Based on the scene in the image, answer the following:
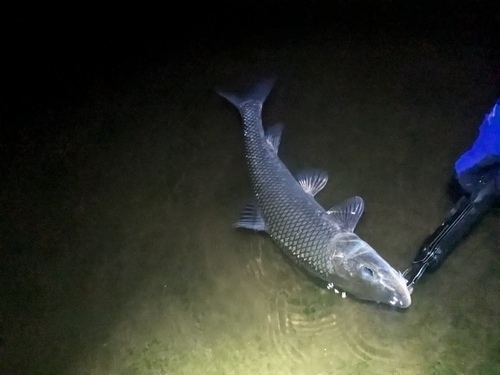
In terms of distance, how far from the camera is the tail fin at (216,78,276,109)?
2258 mm

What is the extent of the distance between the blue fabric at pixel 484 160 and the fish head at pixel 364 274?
531 mm

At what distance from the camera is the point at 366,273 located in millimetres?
1587

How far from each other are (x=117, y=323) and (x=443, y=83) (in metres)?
2.05

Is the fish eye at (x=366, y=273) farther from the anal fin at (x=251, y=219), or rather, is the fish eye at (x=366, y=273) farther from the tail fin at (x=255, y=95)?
the tail fin at (x=255, y=95)

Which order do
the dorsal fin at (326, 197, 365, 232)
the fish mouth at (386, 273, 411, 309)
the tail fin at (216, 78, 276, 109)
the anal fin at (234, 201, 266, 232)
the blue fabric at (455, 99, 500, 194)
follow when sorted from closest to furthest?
the fish mouth at (386, 273, 411, 309), the blue fabric at (455, 99, 500, 194), the dorsal fin at (326, 197, 365, 232), the anal fin at (234, 201, 266, 232), the tail fin at (216, 78, 276, 109)

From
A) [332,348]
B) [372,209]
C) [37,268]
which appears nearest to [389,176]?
[372,209]

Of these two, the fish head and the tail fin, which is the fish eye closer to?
the fish head

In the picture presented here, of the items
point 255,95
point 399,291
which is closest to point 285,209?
point 399,291

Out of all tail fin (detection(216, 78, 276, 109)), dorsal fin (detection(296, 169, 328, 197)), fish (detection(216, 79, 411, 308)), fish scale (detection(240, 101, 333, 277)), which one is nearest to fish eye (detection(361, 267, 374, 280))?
fish (detection(216, 79, 411, 308))

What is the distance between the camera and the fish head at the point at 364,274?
61.5 inches

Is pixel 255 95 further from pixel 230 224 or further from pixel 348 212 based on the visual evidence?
pixel 348 212

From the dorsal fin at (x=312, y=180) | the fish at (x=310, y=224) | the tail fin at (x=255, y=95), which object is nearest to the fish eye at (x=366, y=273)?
the fish at (x=310, y=224)

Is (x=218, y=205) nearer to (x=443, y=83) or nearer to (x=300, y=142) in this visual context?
(x=300, y=142)

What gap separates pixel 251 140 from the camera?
2.08 metres
